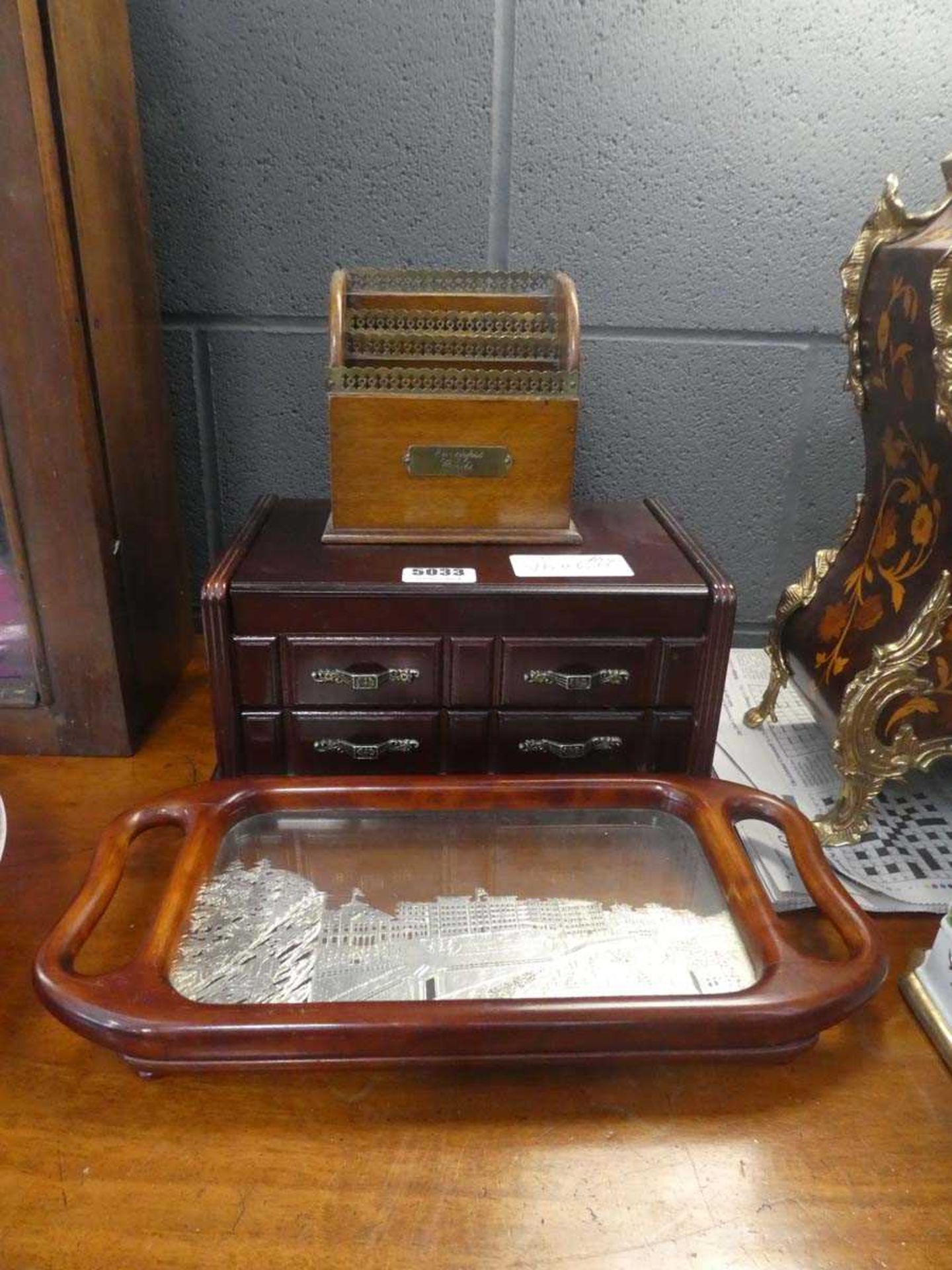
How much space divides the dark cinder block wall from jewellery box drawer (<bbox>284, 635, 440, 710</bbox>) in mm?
382

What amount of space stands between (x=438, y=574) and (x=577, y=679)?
0.16m

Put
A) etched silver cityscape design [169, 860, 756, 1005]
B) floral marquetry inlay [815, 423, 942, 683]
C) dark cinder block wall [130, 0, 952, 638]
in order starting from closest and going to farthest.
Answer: etched silver cityscape design [169, 860, 756, 1005], floral marquetry inlay [815, 423, 942, 683], dark cinder block wall [130, 0, 952, 638]

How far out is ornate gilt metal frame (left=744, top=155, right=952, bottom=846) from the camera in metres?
0.71

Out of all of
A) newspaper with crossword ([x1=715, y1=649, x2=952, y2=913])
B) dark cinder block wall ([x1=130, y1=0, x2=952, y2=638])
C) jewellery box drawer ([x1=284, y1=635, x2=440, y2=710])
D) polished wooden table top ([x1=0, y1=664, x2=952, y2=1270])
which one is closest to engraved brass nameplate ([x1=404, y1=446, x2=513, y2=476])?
jewellery box drawer ([x1=284, y1=635, x2=440, y2=710])

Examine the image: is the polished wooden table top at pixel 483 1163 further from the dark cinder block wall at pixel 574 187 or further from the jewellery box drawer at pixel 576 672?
the dark cinder block wall at pixel 574 187

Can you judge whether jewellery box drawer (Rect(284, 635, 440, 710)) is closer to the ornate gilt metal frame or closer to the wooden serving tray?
the wooden serving tray

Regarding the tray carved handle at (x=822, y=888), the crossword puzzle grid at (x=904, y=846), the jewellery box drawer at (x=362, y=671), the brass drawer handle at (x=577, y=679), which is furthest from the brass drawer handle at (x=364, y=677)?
the crossword puzzle grid at (x=904, y=846)

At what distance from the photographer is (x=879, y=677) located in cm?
74

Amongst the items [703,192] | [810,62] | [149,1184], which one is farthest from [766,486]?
[149,1184]

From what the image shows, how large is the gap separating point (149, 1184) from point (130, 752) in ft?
1.59

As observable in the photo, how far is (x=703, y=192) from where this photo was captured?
1.02 meters

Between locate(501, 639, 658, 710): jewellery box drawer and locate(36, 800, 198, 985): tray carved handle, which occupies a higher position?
locate(501, 639, 658, 710): jewellery box drawer

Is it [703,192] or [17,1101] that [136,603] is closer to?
[17,1101]

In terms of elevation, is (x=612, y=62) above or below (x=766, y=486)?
above
